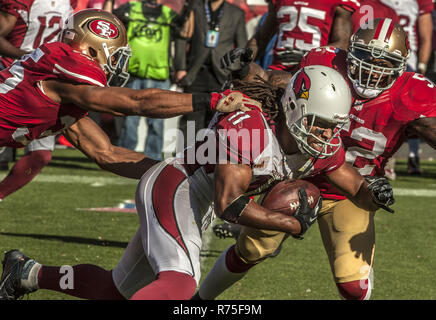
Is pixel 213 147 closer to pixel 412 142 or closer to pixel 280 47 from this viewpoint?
pixel 280 47

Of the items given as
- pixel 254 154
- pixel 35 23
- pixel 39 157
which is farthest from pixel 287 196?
pixel 35 23

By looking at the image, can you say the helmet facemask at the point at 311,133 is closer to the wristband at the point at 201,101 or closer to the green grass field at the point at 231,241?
the wristband at the point at 201,101

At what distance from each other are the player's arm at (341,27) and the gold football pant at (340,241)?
1884mm

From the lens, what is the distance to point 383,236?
21.7 feet

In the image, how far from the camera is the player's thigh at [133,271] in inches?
150

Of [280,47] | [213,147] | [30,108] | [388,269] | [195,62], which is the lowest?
[195,62]

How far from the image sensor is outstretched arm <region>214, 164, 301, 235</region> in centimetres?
343

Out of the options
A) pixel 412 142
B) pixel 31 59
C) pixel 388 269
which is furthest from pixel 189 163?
pixel 412 142

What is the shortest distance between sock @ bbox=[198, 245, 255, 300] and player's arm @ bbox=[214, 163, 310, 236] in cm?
81

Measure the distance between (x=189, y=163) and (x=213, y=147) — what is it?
193 mm

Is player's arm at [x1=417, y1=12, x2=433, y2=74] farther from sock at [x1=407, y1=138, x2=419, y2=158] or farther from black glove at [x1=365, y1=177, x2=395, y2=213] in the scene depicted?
black glove at [x1=365, y1=177, x2=395, y2=213]

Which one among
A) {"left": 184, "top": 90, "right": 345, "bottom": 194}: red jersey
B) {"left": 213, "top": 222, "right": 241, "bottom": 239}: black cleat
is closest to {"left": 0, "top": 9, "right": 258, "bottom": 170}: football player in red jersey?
{"left": 184, "top": 90, "right": 345, "bottom": 194}: red jersey

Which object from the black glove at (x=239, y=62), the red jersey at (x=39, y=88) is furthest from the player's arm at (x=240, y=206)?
the red jersey at (x=39, y=88)

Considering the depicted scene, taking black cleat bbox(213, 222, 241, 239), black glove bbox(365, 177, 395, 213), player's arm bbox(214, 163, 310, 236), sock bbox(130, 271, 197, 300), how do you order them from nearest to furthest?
sock bbox(130, 271, 197, 300) → player's arm bbox(214, 163, 310, 236) → black glove bbox(365, 177, 395, 213) → black cleat bbox(213, 222, 241, 239)
